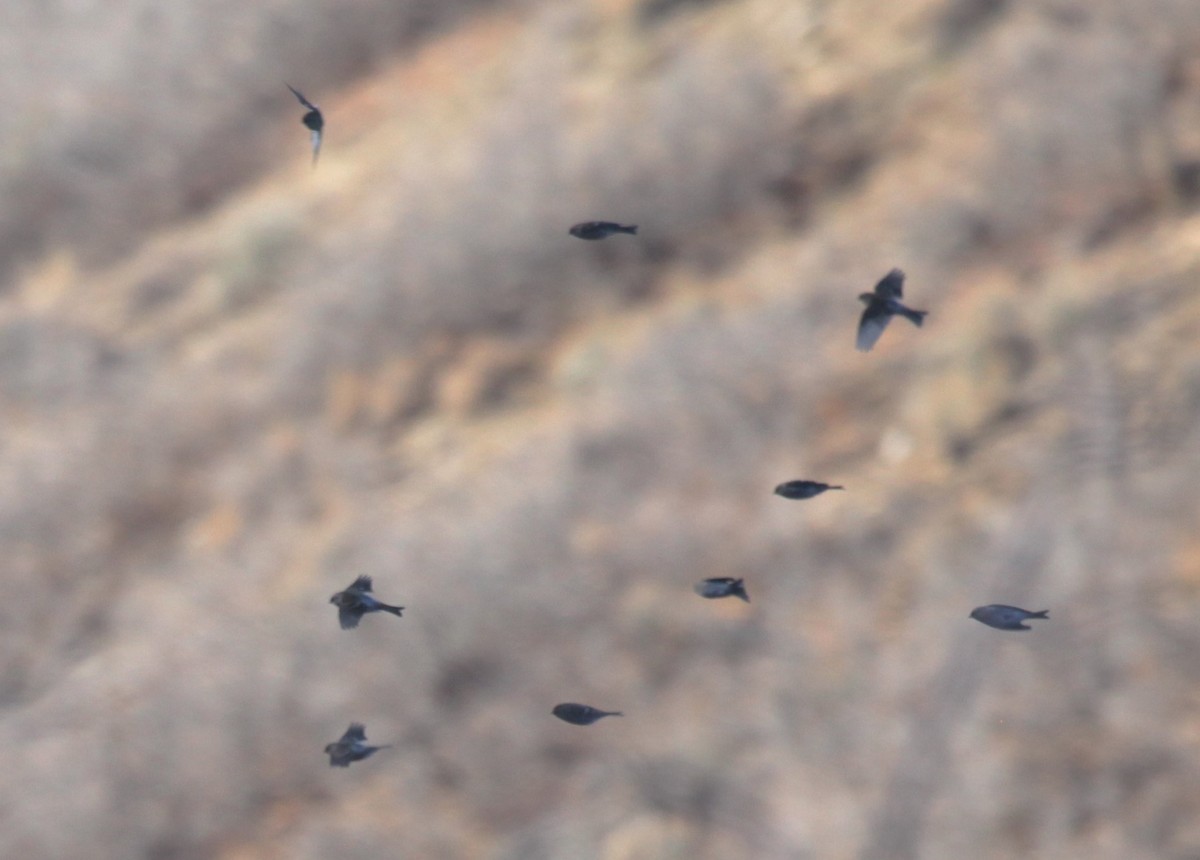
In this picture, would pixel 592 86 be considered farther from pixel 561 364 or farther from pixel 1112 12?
pixel 1112 12

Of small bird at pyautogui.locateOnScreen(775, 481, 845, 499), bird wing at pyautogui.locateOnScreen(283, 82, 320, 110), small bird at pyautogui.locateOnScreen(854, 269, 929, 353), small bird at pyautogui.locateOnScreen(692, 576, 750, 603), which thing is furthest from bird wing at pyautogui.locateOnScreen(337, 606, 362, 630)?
small bird at pyautogui.locateOnScreen(854, 269, 929, 353)

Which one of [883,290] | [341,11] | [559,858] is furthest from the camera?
[341,11]

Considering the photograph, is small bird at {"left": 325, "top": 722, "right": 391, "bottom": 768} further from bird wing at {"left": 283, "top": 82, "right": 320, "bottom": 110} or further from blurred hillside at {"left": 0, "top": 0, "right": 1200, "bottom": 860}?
bird wing at {"left": 283, "top": 82, "right": 320, "bottom": 110}

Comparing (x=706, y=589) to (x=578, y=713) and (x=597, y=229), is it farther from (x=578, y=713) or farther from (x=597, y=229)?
(x=597, y=229)

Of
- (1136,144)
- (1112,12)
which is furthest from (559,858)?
(1112,12)

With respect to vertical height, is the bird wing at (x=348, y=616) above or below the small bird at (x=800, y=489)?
below

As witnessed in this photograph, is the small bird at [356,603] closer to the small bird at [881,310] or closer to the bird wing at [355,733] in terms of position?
the bird wing at [355,733]

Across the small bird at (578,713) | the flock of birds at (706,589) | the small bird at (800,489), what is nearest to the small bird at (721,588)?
the flock of birds at (706,589)
